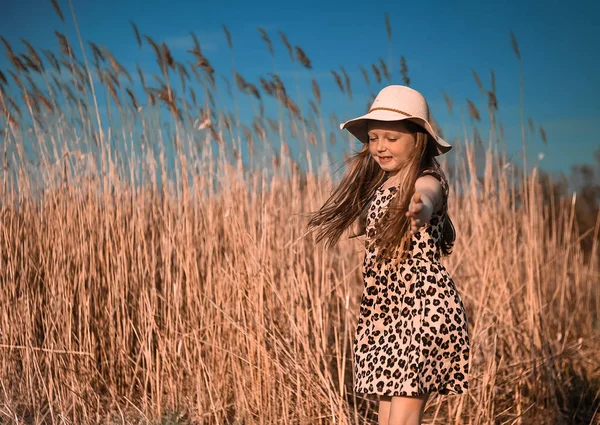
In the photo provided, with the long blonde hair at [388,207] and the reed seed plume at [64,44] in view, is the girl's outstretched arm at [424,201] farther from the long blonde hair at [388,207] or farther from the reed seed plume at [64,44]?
the reed seed plume at [64,44]

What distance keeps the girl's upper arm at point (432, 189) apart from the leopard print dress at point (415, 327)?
1.7 inches

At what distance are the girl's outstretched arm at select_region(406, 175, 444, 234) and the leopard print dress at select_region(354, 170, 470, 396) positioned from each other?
59mm

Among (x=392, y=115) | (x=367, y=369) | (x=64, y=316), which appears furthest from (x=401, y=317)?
(x=64, y=316)

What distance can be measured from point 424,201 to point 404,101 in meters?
0.41

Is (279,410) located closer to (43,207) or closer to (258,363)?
(258,363)

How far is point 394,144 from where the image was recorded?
2201 mm

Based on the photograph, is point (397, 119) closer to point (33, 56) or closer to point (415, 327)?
point (415, 327)

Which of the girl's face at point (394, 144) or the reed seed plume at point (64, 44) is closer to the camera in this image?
the girl's face at point (394, 144)

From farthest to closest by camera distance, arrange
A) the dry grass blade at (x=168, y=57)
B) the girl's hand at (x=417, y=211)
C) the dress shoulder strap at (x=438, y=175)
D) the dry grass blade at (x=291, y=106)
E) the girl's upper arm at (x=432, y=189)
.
→ the dry grass blade at (x=291, y=106), the dry grass blade at (x=168, y=57), the dress shoulder strap at (x=438, y=175), the girl's upper arm at (x=432, y=189), the girl's hand at (x=417, y=211)

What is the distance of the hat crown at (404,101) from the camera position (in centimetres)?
216

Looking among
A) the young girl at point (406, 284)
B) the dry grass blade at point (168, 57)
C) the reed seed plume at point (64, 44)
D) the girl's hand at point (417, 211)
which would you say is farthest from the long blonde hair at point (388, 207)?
the reed seed plume at point (64, 44)

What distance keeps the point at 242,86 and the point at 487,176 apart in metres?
1.52

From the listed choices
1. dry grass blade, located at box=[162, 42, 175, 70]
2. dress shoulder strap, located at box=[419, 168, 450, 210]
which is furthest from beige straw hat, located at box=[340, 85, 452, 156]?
dry grass blade, located at box=[162, 42, 175, 70]

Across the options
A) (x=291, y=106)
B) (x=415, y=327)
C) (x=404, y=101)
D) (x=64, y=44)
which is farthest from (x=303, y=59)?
(x=415, y=327)
